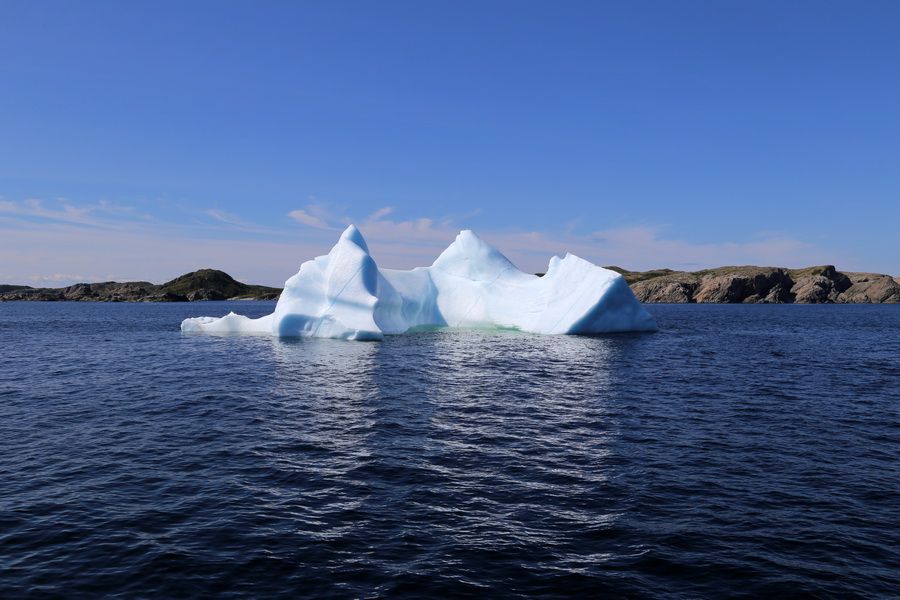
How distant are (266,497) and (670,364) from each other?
29.3 meters

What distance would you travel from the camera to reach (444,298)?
6350cm

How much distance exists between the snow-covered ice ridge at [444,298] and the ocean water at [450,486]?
18940mm

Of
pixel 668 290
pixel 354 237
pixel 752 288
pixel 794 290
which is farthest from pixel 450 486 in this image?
pixel 794 290

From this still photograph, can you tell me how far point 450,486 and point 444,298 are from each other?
162ft

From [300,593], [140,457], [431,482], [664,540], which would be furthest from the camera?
[140,457]

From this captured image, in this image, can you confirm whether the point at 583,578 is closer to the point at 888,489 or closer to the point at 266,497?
the point at 266,497

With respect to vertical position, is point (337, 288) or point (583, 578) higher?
point (337, 288)

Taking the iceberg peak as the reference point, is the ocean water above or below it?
below

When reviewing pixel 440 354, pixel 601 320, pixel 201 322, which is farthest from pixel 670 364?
pixel 201 322

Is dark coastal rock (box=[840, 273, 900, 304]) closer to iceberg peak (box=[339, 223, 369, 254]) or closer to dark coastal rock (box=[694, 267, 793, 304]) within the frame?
dark coastal rock (box=[694, 267, 793, 304])

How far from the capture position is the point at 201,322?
206 ft

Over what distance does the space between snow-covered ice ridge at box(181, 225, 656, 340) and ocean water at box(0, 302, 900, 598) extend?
1894 cm

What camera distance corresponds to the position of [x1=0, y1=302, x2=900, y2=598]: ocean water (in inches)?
404

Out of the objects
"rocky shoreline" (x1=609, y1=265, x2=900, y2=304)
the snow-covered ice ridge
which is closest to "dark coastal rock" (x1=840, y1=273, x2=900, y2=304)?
"rocky shoreline" (x1=609, y1=265, x2=900, y2=304)
